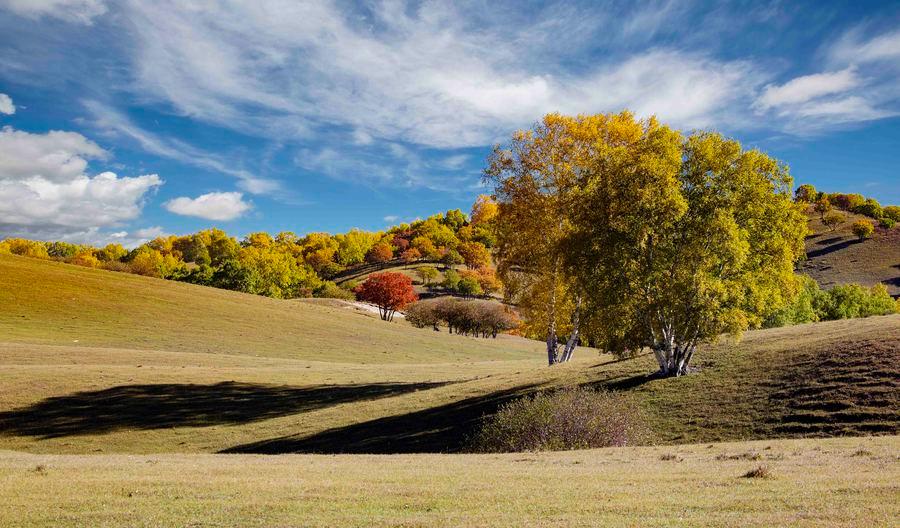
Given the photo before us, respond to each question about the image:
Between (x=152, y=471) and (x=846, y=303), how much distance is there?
122265 mm

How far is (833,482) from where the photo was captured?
13484mm

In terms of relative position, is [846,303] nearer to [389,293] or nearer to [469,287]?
[389,293]

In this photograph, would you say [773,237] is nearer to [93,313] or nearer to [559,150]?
[559,150]

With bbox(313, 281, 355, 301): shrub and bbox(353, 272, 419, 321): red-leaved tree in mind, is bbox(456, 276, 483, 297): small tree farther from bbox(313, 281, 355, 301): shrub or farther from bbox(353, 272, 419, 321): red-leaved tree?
bbox(353, 272, 419, 321): red-leaved tree

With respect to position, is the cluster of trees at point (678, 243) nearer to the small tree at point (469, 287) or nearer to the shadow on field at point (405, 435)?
the shadow on field at point (405, 435)

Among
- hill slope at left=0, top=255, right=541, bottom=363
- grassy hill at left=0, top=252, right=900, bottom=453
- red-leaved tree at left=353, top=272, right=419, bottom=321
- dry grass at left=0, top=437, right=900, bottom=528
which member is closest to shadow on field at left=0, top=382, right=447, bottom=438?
grassy hill at left=0, top=252, right=900, bottom=453

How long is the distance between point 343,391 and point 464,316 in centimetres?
9055

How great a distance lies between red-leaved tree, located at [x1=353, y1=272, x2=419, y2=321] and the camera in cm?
15400

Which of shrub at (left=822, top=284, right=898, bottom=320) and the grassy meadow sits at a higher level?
shrub at (left=822, top=284, right=898, bottom=320)

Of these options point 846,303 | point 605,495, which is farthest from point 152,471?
point 846,303

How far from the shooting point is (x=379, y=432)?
35.3 meters

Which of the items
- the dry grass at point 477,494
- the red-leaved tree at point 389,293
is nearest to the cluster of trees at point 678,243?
the dry grass at point 477,494

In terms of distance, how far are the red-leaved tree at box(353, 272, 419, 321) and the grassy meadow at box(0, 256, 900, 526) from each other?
68.1 metres

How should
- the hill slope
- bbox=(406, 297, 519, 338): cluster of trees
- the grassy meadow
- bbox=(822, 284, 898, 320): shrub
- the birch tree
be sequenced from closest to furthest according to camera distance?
the grassy meadow
the birch tree
the hill slope
bbox=(822, 284, 898, 320): shrub
bbox=(406, 297, 519, 338): cluster of trees
